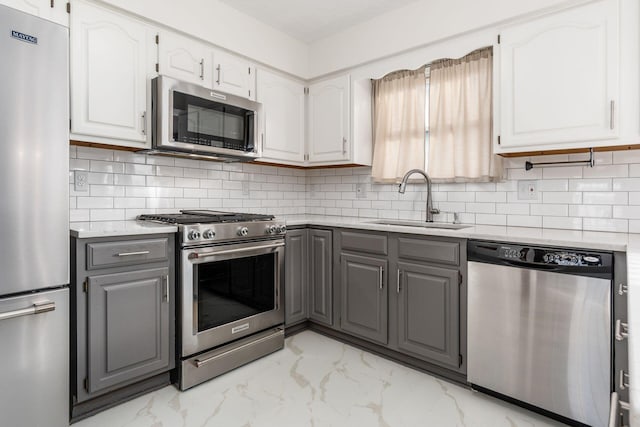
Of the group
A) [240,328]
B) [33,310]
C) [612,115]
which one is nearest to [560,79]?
[612,115]

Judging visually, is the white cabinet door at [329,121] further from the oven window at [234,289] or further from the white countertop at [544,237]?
the oven window at [234,289]

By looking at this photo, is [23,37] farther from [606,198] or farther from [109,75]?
[606,198]

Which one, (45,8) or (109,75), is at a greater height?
(45,8)

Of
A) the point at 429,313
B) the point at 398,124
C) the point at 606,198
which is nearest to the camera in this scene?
the point at 606,198

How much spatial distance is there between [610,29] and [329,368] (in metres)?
2.54

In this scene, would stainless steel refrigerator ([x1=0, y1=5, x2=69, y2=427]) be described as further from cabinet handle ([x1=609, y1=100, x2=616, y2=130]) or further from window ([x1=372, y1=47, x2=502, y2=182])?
cabinet handle ([x1=609, y1=100, x2=616, y2=130])

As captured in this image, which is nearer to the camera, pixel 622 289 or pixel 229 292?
pixel 622 289

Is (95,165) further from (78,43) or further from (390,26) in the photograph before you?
(390,26)

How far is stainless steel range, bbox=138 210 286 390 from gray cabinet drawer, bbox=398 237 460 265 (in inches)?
35.2

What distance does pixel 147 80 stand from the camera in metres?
2.36

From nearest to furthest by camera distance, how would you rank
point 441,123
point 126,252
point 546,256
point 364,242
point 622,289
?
point 622,289 → point 546,256 → point 126,252 → point 364,242 → point 441,123

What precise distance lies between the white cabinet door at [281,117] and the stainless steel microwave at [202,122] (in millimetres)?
271

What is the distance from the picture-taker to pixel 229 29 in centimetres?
280

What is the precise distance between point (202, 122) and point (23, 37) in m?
1.11
